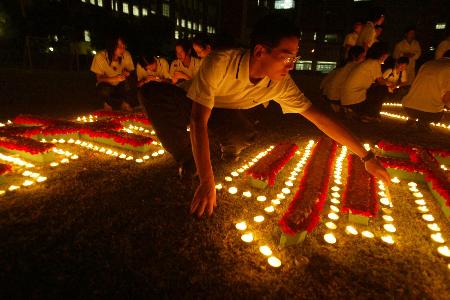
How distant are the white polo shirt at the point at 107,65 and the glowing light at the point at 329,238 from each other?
4.83 metres

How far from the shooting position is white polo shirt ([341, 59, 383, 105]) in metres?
6.03

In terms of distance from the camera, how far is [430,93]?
5367mm

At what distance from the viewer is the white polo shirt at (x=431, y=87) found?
202 inches

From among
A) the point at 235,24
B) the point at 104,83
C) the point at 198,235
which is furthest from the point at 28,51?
the point at 198,235

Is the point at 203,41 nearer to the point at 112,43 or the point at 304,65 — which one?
the point at 112,43

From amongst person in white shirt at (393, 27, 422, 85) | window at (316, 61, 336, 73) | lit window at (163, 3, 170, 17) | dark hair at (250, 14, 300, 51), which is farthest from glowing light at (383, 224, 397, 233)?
lit window at (163, 3, 170, 17)

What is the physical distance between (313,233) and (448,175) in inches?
75.7

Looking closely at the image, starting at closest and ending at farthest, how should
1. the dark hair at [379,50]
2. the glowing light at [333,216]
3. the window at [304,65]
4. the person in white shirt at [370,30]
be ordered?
the glowing light at [333,216] → the dark hair at [379,50] → the person in white shirt at [370,30] → the window at [304,65]

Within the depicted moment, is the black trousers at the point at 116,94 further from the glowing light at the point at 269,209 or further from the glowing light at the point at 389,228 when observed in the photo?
the glowing light at the point at 389,228

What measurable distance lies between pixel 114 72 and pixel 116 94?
0.45m

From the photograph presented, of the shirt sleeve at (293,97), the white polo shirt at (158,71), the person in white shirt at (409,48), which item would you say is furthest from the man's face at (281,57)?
the person in white shirt at (409,48)

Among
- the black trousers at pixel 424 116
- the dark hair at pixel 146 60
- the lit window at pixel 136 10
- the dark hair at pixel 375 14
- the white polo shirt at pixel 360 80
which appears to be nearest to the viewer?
the black trousers at pixel 424 116

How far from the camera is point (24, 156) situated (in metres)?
3.33

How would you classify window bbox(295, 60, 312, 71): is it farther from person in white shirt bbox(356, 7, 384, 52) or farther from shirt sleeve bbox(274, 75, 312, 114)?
shirt sleeve bbox(274, 75, 312, 114)
